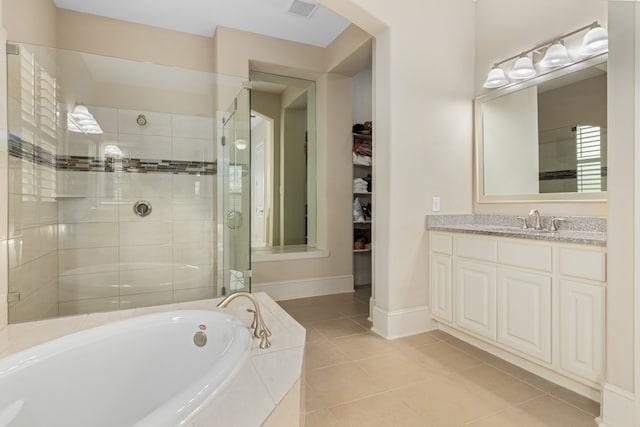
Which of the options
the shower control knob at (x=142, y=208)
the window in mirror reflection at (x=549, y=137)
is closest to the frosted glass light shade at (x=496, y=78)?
the window in mirror reflection at (x=549, y=137)

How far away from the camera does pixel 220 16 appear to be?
10.2ft

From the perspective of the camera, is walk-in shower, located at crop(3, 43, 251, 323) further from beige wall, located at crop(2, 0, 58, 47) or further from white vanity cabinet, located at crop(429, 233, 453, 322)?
white vanity cabinet, located at crop(429, 233, 453, 322)

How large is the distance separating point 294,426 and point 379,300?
170 centimetres

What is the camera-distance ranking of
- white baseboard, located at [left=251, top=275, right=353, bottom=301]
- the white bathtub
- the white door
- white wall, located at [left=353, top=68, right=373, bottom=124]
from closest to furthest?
1. the white bathtub
2. white baseboard, located at [left=251, top=275, right=353, bottom=301]
3. white wall, located at [left=353, top=68, right=373, bottom=124]
4. the white door

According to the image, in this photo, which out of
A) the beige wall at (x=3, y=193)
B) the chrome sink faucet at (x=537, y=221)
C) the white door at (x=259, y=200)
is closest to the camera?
the beige wall at (x=3, y=193)

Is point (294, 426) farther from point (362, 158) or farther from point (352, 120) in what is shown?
point (352, 120)

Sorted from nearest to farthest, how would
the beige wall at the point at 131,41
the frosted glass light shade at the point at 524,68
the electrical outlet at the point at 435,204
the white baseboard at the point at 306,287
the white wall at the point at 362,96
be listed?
1. the frosted glass light shade at the point at 524,68
2. the electrical outlet at the point at 435,204
3. the beige wall at the point at 131,41
4. the white baseboard at the point at 306,287
5. the white wall at the point at 362,96

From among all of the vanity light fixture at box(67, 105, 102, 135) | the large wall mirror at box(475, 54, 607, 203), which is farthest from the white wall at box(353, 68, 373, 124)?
the vanity light fixture at box(67, 105, 102, 135)

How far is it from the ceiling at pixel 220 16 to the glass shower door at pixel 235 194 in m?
0.74

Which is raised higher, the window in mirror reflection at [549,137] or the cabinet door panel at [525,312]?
the window in mirror reflection at [549,137]

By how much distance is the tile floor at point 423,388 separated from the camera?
158cm

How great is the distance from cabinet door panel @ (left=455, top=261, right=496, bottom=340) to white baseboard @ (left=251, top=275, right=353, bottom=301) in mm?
1588

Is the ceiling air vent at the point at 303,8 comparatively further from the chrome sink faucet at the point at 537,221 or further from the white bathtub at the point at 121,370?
the white bathtub at the point at 121,370

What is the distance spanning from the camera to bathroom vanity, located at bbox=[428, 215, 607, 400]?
1.67 meters
